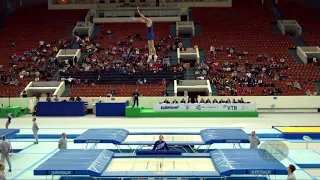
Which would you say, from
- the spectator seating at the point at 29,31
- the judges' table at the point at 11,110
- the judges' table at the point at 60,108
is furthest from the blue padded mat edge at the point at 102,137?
the spectator seating at the point at 29,31

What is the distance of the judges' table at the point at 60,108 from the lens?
3064cm

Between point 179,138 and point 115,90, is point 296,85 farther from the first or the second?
point 179,138

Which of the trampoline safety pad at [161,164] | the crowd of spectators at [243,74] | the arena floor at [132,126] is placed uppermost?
the crowd of spectators at [243,74]

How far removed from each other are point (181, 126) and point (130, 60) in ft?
54.2

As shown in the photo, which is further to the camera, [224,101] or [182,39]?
[182,39]

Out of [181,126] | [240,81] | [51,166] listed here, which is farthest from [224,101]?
[51,166]

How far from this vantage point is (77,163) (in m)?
11.9

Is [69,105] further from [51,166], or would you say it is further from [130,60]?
[51,166]

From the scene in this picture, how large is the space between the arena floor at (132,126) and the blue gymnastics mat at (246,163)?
1114 millimetres

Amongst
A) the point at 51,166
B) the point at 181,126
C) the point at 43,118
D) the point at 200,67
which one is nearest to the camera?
the point at 51,166

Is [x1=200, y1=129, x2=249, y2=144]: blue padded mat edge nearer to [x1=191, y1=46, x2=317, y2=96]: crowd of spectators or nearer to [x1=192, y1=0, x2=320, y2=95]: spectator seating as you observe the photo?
[x1=191, y1=46, x2=317, y2=96]: crowd of spectators

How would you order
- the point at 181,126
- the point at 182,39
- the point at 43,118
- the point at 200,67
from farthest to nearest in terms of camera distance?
the point at 182,39 < the point at 200,67 < the point at 43,118 < the point at 181,126

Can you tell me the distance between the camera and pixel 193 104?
97.9 ft

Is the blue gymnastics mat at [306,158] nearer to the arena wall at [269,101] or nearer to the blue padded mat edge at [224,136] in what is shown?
the blue padded mat edge at [224,136]
